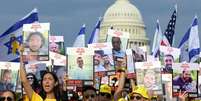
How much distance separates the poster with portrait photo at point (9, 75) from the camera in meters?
18.5

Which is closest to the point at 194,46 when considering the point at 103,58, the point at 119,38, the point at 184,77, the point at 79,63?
the point at 119,38

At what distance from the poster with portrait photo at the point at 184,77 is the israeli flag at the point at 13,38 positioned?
13.6 feet

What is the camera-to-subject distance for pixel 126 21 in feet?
442

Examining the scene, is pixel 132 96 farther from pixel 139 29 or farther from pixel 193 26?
pixel 139 29

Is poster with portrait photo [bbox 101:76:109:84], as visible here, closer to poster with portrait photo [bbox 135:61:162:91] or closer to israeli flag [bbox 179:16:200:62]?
poster with portrait photo [bbox 135:61:162:91]

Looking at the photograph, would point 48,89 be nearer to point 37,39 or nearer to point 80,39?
point 37,39

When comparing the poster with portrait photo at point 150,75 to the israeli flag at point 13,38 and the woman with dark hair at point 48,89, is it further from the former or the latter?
Result: the woman with dark hair at point 48,89

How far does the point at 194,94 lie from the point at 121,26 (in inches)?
4427

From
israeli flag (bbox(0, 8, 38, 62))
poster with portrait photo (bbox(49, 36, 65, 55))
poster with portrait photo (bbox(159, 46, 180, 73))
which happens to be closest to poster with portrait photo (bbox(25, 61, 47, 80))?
israeli flag (bbox(0, 8, 38, 62))

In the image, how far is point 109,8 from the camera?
476 feet

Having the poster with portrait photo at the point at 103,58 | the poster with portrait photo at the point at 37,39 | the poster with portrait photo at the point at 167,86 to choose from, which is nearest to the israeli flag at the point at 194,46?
the poster with portrait photo at the point at 167,86

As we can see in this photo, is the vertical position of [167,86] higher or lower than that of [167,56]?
lower

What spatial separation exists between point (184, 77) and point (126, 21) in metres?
115

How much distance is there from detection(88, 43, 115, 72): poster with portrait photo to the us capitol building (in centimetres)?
10141
